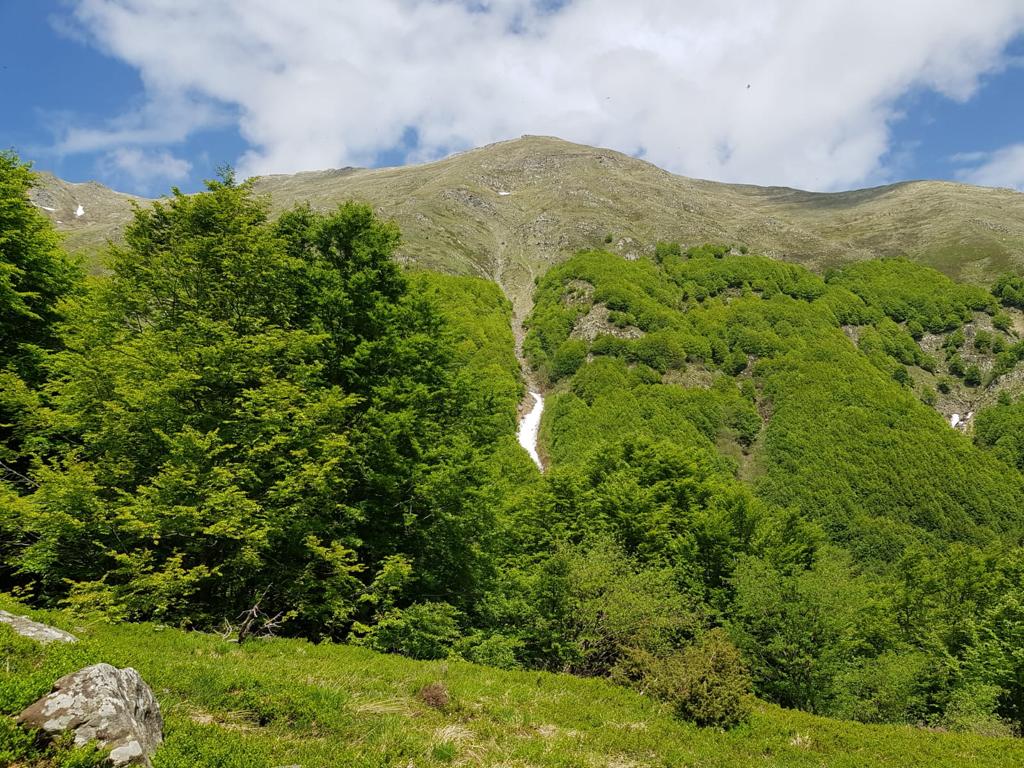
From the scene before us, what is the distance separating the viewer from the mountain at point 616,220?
125 m

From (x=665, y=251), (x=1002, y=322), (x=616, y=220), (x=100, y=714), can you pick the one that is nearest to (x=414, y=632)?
(x=100, y=714)

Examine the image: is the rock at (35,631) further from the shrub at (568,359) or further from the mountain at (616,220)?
the mountain at (616,220)

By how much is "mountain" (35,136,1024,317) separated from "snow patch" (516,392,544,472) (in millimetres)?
29223

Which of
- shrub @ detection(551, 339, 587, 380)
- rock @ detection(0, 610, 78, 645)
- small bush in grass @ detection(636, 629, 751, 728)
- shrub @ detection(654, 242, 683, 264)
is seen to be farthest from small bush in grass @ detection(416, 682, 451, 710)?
shrub @ detection(654, 242, 683, 264)

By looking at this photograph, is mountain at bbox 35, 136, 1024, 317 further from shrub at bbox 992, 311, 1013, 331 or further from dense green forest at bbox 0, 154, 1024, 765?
dense green forest at bbox 0, 154, 1024, 765

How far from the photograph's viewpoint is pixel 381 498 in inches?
766

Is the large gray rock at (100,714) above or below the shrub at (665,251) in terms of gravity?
below

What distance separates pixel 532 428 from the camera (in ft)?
273

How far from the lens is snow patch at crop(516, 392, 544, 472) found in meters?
76.3

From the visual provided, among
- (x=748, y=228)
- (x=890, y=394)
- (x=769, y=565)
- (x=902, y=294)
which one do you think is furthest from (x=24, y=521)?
(x=748, y=228)

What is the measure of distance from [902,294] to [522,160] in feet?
413

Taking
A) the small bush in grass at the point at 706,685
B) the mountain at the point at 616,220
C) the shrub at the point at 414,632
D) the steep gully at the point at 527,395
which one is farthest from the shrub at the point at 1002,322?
the shrub at the point at 414,632

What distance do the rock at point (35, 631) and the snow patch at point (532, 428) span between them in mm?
63715

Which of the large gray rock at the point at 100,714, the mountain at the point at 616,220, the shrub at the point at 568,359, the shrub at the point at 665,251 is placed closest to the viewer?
the large gray rock at the point at 100,714
